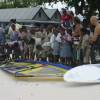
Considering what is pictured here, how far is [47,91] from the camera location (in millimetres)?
7258

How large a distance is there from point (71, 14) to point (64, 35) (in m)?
1.13

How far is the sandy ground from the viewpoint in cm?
686

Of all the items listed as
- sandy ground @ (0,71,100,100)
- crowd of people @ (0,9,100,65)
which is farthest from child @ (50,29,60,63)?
sandy ground @ (0,71,100,100)

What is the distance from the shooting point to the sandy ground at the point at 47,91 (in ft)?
22.5

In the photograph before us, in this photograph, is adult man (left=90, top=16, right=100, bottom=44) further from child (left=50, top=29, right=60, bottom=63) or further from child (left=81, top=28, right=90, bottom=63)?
child (left=50, top=29, right=60, bottom=63)

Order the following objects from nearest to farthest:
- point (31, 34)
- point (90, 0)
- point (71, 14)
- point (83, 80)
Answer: point (83, 80) < point (71, 14) < point (31, 34) < point (90, 0)

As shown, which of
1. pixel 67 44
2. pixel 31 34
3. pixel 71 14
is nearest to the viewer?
pixel 67 44

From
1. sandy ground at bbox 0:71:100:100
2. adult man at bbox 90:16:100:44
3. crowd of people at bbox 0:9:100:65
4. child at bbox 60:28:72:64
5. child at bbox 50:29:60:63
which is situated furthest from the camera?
child at bbox 50:29:60:63

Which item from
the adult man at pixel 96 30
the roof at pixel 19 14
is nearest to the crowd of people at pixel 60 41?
the adult man at pixel 96 30

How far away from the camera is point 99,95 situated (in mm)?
6715

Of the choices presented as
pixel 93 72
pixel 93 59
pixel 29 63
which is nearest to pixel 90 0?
pixel 93 59

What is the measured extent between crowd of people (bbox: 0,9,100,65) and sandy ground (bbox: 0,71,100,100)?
3433 millimetres

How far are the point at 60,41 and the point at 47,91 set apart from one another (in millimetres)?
6640

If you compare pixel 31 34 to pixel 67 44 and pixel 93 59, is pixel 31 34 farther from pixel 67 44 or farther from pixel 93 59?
pixel 93 59
